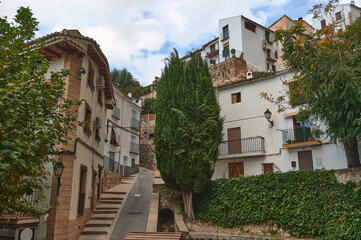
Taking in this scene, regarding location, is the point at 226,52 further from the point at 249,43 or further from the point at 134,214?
the point at 134,214

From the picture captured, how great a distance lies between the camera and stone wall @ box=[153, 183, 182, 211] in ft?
55.7

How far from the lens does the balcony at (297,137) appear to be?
1888 cm

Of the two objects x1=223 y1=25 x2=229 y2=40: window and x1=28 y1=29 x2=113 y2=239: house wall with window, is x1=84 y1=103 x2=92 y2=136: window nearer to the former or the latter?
x1=28 y1=29 x2=113 y2=239: house wall with window

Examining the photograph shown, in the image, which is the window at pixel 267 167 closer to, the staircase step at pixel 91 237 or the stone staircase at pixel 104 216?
the stone staircase at pixel 104 216

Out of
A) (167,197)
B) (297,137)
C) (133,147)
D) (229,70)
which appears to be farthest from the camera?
(229,70)

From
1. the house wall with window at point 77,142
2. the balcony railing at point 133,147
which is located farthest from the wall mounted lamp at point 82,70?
the balcony railing at point 133,147

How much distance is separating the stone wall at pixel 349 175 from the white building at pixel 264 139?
5507mm

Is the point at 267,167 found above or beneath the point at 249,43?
beneath

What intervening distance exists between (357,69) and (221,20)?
30.6 metres

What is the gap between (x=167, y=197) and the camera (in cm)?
1727

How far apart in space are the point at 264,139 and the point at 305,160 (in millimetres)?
2993

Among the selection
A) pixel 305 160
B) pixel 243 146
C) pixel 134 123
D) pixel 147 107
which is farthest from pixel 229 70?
pixel 305 160

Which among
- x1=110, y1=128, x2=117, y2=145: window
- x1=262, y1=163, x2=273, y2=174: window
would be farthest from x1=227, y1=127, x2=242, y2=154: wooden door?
x1=110, y1=128, x2=117, y2=145: window

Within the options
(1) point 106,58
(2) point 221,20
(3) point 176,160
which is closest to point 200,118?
(3) point 176,160
